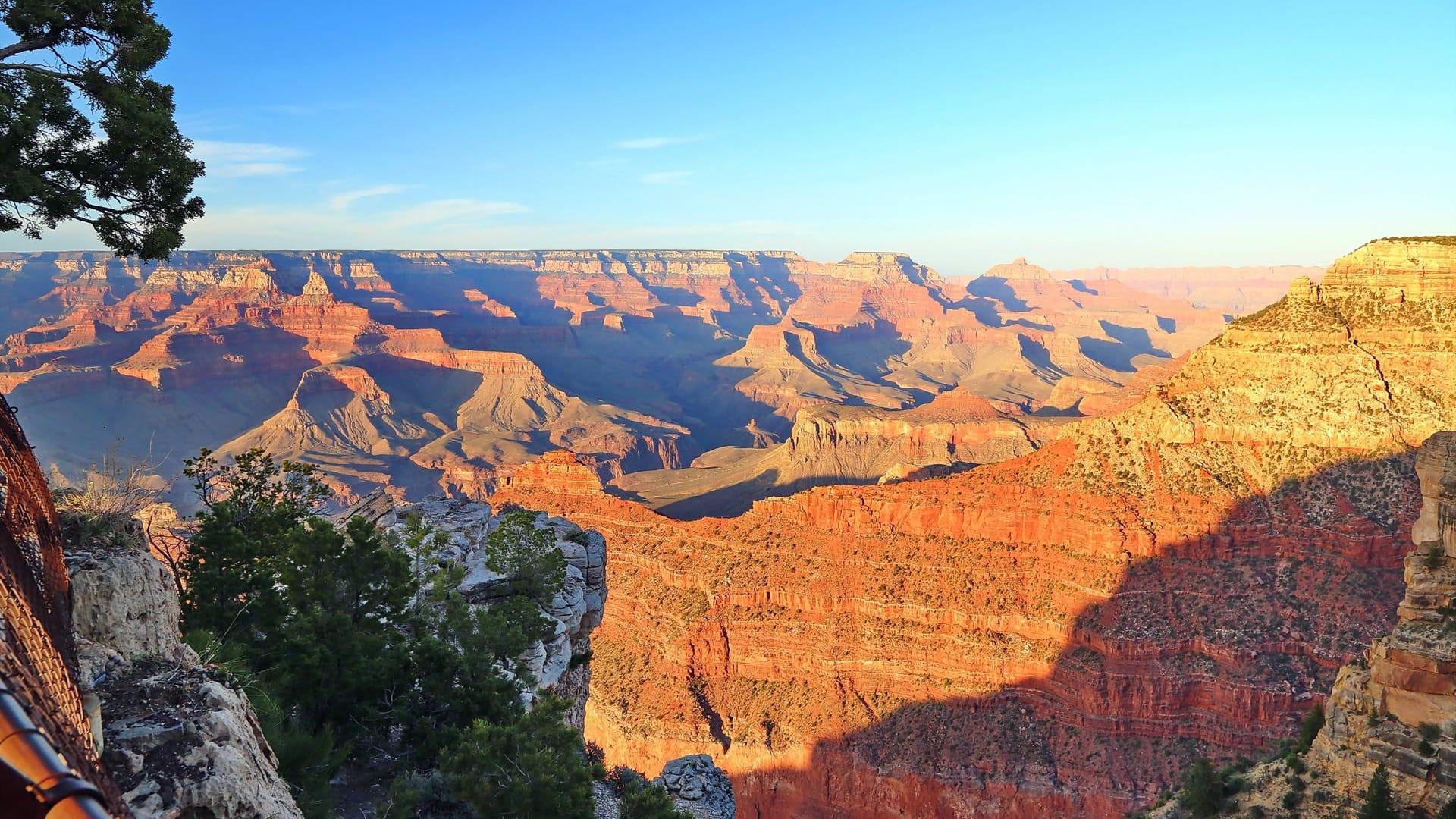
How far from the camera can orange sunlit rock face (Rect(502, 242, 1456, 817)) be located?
3894cm

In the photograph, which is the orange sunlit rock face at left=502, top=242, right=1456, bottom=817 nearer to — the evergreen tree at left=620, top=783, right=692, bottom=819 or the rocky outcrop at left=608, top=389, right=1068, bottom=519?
the evergreen tree at left=620, top=783, right=692, bottom=819

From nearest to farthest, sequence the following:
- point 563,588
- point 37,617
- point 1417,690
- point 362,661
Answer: point 37,617 → point 362,661 → point 1417,690 → point 563,588

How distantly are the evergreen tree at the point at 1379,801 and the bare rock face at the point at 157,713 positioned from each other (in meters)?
22.3

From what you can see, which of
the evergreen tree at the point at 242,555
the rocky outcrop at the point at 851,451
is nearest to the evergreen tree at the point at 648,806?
the evergreen tree at the point at 242,555

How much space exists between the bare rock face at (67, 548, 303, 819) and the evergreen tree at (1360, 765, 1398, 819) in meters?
22.3

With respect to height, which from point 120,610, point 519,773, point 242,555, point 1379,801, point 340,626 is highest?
point 120,610

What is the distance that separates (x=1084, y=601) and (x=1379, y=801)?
→ 2538 cm

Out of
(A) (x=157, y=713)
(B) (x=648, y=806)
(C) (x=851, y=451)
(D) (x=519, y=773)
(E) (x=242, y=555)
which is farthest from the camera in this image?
(C) (x=851, y=451)

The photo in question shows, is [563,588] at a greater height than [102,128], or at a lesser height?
lesser

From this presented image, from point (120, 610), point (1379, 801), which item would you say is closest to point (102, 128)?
point (120, 610)

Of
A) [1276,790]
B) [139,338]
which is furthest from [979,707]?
[139,338]

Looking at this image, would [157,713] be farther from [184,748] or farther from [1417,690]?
[1417,690]

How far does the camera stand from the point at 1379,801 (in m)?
18.7

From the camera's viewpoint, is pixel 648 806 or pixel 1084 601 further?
pixel 1084 601
